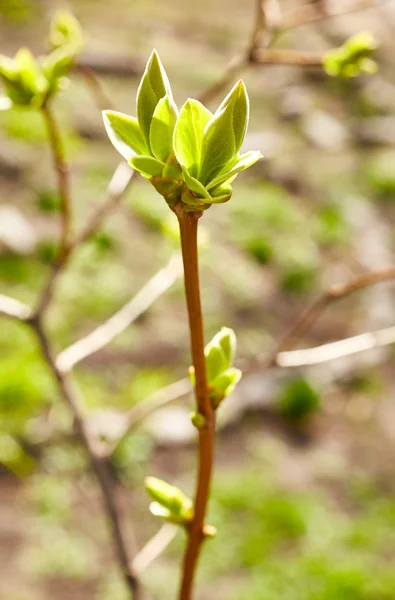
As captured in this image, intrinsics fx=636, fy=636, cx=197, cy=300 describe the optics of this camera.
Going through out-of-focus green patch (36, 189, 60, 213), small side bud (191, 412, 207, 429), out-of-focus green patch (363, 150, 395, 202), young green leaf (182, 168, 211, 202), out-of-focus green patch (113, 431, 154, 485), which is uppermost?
out-of-focus green patch (363, 150, 395, 202)

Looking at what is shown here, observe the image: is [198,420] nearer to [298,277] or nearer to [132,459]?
[132,459]

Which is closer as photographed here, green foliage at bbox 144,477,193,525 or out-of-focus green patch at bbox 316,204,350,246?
A: green foliage at bbox 144,477,193,525

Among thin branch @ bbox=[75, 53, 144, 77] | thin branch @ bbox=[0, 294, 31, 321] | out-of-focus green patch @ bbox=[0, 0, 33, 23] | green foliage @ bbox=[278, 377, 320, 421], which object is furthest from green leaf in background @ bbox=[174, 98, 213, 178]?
out-of-focus green patch @ bbox=[0, 0, 33, 23]

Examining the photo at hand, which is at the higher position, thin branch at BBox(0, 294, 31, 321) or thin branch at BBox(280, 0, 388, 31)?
thin branch at BBox(280, 0, 388, 31)

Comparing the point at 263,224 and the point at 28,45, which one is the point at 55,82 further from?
the point at 28,45

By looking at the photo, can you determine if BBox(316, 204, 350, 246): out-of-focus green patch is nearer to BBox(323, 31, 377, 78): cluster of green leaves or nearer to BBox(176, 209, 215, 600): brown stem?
BBox(323, 31, 377, 78): cluster of green leaves

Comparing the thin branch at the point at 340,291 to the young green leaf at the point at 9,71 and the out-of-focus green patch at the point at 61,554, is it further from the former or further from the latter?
the out-of-focus green patch at the point at 61,554

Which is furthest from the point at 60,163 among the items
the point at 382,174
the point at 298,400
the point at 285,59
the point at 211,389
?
the point at 382,174
